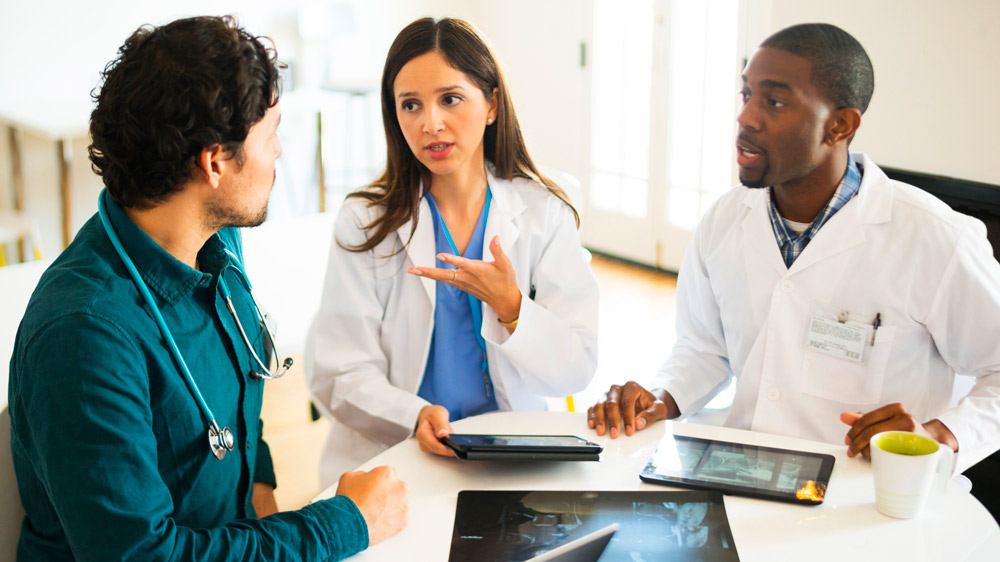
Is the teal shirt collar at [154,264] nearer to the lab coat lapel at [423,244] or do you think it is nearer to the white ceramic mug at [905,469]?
the lab coat lapel at [423,244]

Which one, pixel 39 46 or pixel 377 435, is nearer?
pixel 377 435

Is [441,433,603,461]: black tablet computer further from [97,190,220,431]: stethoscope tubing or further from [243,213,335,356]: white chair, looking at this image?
[243,213,335,356]: white chair

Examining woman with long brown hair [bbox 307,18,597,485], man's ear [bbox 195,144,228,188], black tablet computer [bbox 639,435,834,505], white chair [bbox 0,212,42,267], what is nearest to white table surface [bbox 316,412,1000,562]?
black tablet computer [bbox 639,435,834,505]

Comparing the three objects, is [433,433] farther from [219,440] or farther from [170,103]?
[170,103]

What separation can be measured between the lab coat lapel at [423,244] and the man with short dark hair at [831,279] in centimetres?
49

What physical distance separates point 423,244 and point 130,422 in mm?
903

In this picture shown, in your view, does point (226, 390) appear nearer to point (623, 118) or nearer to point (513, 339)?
point (513, 339)

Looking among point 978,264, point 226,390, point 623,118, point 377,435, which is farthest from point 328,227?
point 623,118

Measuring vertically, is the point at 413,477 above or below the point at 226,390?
below

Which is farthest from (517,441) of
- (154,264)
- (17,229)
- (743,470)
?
(17,229)

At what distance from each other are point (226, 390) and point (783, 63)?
1131 millimetres

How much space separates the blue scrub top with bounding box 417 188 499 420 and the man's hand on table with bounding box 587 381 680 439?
0.40 m

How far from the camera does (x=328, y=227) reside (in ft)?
9.71

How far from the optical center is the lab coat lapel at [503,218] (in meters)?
1.92
